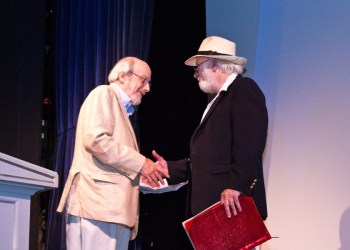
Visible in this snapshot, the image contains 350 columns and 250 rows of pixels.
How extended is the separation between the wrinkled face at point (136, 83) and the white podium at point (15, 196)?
1262 mm

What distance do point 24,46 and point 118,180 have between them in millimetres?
1448

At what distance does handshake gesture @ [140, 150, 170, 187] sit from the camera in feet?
8.86

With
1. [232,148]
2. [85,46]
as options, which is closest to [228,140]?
[232,148]

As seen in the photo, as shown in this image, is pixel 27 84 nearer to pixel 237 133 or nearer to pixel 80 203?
Result: pixel 80 203

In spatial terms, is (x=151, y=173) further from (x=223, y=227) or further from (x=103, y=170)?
(x=223, y=227)

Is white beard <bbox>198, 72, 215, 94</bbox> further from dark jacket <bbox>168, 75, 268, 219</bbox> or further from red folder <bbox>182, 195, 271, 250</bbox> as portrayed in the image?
red folder <bbox>182, 195, 271, 250</bbox>

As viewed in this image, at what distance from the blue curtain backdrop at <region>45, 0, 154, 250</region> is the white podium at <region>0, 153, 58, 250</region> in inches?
70.7

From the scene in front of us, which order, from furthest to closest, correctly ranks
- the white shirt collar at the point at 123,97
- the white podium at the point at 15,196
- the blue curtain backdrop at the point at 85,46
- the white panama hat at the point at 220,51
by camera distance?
the blue curtain backdrop at the point at 85,46 < the white shirt collar at the point at 123,97 < the white panama hat at the point at 220,51 < the white podium at the point at 15,196

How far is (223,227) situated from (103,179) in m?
0.71

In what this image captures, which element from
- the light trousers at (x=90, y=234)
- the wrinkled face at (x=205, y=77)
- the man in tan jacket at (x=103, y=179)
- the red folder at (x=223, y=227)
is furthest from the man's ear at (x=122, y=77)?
the red folder at (x=223, y=227)

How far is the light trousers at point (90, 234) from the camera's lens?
254 centimetres

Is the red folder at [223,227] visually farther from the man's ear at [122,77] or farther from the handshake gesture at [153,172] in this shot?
the man's ear at [122,77]

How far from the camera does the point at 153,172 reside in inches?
108

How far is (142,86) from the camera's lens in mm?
2955
